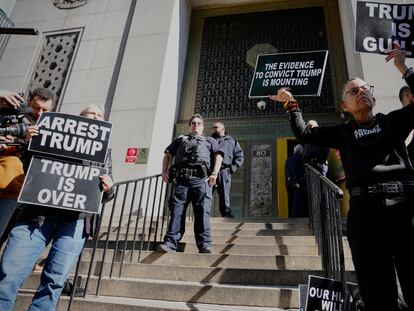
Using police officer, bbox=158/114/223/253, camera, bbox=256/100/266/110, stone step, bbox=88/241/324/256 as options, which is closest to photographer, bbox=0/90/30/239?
stone step, bbox=88/241/324/256

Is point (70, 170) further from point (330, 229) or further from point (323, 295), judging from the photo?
point (330, 229)

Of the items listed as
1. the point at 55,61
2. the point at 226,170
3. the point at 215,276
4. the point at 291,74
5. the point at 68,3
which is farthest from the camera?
the point at 68,3

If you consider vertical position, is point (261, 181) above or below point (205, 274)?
above

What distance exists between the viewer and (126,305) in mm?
2812

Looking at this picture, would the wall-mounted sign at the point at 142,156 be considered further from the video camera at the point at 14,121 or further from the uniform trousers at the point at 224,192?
the video camera at the point at 14,121

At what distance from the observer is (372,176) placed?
1843 millimetres

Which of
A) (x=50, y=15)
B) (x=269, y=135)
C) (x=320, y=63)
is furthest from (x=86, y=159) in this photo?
(x=50, y=15)

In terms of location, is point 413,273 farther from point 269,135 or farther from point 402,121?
point 269,135

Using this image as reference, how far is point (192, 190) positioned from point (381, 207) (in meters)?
2.61

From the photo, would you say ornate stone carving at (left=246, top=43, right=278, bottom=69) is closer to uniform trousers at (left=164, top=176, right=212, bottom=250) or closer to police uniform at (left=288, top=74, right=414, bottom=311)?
uniform trousers at (left=164, top=176, right=212, bottom=250)

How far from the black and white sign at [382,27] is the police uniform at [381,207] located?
139 cm

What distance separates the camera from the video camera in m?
2.34

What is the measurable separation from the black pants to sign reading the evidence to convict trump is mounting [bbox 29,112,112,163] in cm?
193

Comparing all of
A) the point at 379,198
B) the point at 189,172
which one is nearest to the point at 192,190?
the point at 189,172
